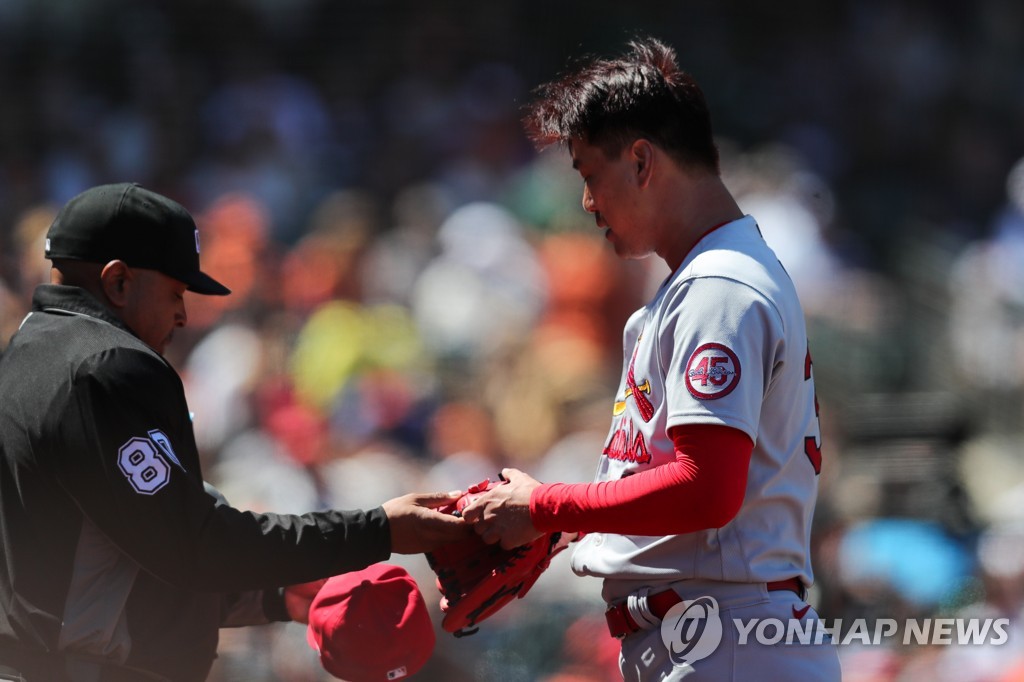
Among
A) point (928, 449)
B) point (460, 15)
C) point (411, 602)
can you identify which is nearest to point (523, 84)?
point (460, 15)

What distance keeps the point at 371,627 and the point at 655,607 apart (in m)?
0.78

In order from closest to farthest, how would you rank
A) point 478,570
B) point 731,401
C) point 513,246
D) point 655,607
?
point 731,401 → point 655,607 → point 478,570 → point 513,246

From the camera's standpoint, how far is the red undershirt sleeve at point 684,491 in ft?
7.13

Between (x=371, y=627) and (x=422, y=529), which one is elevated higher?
(x=422, y=529)

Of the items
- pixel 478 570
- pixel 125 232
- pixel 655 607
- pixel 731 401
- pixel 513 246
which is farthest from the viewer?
pixel 513 246

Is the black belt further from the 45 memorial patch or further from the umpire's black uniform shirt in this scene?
the 45 memorial patch

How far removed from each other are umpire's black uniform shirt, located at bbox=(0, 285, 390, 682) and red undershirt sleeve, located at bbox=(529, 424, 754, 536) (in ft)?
2.12

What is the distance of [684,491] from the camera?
218cm

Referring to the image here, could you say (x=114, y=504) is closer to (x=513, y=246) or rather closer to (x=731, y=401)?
(x=731, y=401)

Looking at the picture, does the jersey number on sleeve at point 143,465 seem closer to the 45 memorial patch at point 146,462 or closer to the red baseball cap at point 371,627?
the 45 memorial patch at point 146,462

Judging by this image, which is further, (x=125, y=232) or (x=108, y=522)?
(x=125, y=232)

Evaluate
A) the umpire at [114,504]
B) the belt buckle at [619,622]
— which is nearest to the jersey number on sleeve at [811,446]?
the belt buckle at [619,622]

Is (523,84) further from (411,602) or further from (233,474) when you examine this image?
(411,602)

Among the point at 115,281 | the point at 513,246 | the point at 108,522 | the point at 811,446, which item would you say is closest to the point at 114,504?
the point at 108,522
